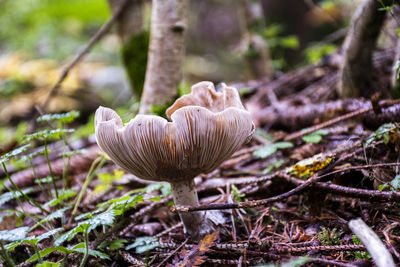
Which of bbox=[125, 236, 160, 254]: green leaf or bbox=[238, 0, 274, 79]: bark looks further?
bbox=[238, 0, 274, 79]: bark

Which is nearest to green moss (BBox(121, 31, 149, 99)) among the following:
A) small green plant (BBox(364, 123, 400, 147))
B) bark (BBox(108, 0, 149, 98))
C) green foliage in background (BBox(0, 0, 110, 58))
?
bark (BBox(108, 0, 149, 98))

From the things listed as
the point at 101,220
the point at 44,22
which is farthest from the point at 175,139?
the point at 44,22

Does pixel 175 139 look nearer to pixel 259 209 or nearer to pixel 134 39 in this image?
pixel 259 209

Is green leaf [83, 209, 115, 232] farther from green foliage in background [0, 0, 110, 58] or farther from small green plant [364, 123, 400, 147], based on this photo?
green foliage in background [0, 0, 110, 58]

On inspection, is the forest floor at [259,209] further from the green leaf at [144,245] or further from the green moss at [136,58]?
the green moss at [136,58]

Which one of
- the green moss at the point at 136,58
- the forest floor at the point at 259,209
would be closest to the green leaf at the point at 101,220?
the forest floor at the point at 259,209

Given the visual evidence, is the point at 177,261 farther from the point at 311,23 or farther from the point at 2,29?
the point at 2,29

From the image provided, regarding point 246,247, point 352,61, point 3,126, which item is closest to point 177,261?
point 246,247
